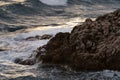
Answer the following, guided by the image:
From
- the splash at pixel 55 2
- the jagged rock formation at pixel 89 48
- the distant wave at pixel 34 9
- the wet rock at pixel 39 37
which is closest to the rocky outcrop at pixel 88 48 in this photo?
the jagged rock formation at pixel 89 48

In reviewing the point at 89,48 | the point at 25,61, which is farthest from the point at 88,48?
the point at 25,61

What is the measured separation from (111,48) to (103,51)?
0.20 metres

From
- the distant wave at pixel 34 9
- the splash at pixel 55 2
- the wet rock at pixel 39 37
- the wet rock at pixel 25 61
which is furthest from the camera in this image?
the splash at pixel 55 2

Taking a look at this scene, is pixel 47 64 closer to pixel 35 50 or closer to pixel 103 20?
pixel 35 50

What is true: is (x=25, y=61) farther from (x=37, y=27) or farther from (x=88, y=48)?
(x=37, y=27)

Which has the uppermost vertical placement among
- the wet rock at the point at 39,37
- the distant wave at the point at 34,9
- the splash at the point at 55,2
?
the splash at the point at 55,2

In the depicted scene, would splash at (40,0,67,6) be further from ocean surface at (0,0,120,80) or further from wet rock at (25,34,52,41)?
wet rock at (25,34,52,41)

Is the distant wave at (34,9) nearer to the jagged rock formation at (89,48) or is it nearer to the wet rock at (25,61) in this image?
the wet rock at (25,61)

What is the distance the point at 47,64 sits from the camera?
9219 millimetres

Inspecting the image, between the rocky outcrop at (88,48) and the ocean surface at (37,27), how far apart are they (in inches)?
8.5

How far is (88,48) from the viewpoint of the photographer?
8.91 m

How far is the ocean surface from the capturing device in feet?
27.5

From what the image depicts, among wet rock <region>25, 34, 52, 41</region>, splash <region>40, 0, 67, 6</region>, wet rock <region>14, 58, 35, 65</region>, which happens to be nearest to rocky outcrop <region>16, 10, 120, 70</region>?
wet rock <region>14, 58, 35, 65</region>

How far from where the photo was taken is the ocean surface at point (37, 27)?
839 centimetres
